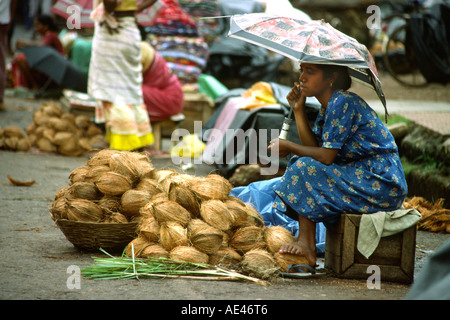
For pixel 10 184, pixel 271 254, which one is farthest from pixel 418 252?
pixel 10 184

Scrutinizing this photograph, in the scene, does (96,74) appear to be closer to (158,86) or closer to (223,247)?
(158,86)

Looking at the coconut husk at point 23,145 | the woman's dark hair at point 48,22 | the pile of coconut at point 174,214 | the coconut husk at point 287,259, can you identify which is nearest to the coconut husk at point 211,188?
the pile of coconut at point 174,214

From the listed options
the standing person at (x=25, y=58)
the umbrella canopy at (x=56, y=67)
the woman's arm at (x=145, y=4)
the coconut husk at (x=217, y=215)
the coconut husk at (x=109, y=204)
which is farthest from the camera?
the standing person at (x=25, y=58)

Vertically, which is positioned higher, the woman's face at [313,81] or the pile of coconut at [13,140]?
the woman's face at [313,81]

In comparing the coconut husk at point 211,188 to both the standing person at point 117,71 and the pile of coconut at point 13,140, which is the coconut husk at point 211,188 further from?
the pile of coconut at point 13,140

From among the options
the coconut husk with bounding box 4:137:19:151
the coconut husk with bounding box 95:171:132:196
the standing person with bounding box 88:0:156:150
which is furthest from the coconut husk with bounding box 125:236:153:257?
the coconut husk with bounding box 4:137:19:151

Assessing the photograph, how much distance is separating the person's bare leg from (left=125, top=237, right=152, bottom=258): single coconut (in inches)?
29.7

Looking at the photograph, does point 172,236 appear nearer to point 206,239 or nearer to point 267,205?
point 206,239

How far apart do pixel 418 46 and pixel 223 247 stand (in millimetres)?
7231

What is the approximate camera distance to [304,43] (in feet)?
10.4

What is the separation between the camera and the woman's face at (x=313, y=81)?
10.8 ft

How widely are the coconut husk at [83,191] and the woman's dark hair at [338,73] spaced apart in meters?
1.53

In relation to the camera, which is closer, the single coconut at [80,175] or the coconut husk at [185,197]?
the coconut husk at [185,197]

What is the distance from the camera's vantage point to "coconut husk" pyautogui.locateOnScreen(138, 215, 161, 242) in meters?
3.24
